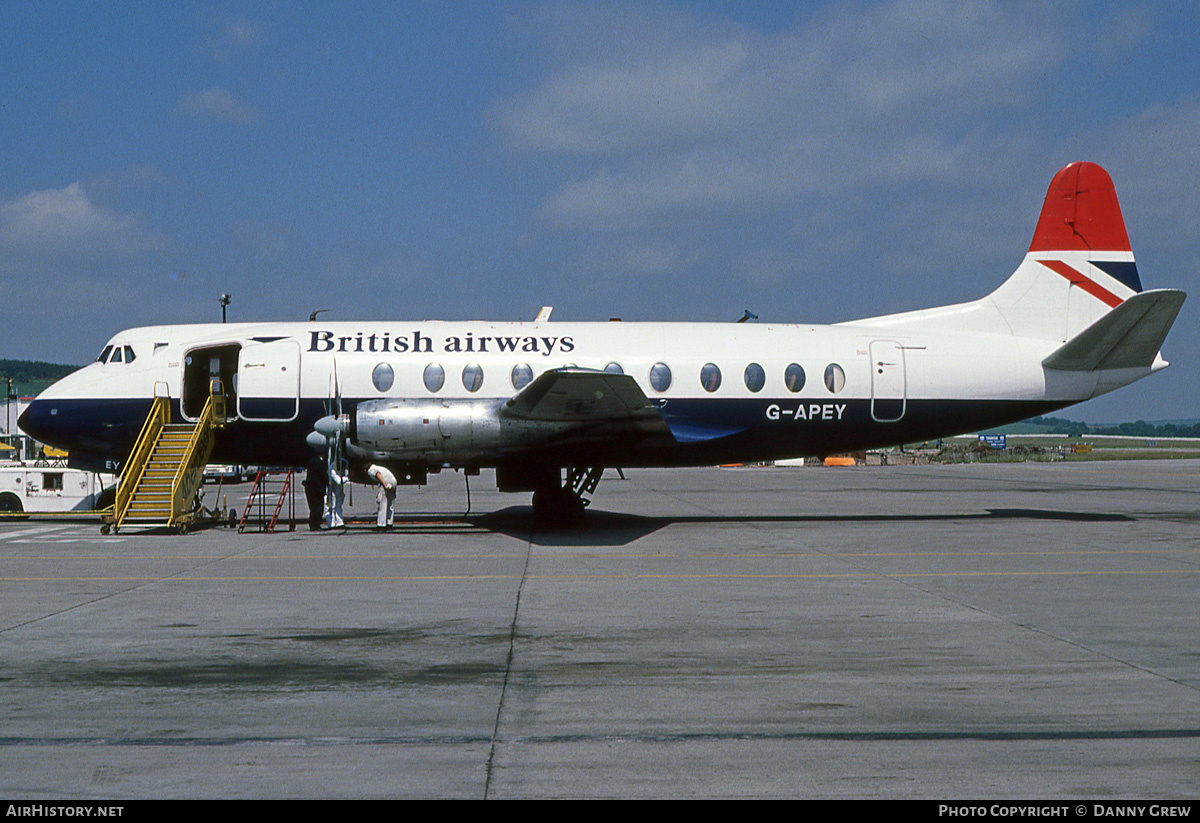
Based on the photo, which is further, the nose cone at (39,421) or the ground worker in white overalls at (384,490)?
the nose cone at (39,421)

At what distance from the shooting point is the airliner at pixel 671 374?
1983cm

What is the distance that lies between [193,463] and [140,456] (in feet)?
3.45

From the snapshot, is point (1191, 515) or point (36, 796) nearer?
point (36, 796)

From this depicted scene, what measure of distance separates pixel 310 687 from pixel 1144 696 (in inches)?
240

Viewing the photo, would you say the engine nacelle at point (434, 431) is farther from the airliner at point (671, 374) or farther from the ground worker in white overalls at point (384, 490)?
the airliner at point (671, 374)

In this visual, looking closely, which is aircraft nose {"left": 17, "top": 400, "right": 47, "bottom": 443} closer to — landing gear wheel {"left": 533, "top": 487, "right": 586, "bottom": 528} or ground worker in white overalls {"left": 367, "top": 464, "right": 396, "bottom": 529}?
ground worker in white overalls {"left": 367, "top": 464, "right": 396, "bottom": 529}

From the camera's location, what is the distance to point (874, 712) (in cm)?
653

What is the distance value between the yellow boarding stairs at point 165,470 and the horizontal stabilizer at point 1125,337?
18.0m

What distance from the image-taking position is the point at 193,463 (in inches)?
774

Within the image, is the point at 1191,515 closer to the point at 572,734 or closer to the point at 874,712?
the point at 874,712

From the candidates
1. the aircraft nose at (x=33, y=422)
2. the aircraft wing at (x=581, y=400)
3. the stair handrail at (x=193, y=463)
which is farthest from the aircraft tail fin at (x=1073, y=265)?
the aircraft nose at (x=33, y=422)

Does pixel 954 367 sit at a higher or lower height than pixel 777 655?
higher
